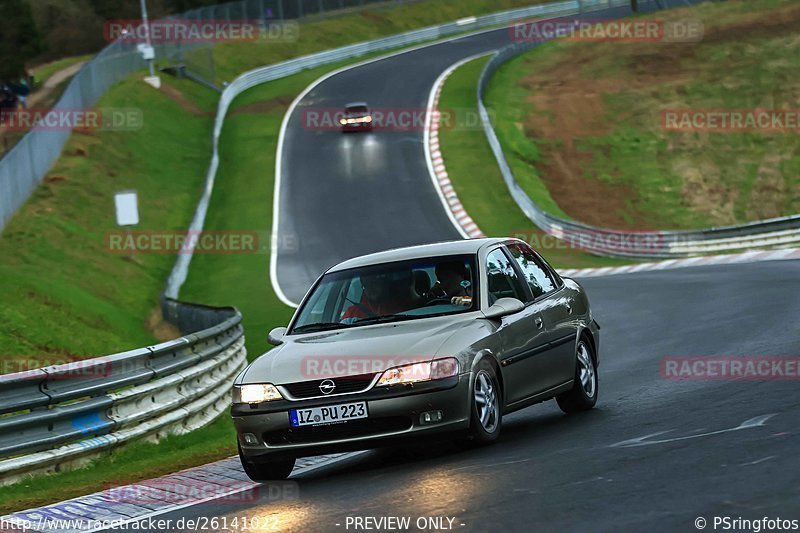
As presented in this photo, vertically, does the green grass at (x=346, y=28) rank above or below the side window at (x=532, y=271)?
below

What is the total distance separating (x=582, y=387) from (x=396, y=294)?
1935 millimetres

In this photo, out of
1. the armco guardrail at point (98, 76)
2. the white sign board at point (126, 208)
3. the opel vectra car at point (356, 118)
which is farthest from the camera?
the opel vectra car at point (356, 118)

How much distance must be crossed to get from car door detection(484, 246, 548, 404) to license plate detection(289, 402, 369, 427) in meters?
1.29

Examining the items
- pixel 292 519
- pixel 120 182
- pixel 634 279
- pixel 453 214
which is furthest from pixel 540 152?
pixel 292 519

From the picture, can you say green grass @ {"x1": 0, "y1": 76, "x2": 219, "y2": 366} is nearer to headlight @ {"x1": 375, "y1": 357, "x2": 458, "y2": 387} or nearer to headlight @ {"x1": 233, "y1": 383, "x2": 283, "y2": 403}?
headlight @ {"x1": 233, "y1": 383, "x2": 283, "y2": 403}

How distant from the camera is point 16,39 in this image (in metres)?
64.3

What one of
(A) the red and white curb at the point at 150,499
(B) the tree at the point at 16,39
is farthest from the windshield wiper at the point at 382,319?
(B) the tree at the point at 16,39

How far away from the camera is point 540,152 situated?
4794 cm

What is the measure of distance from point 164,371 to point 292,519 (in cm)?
576

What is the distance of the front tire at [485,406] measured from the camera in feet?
30.5

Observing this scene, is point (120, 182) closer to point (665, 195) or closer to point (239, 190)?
point (239, 190)

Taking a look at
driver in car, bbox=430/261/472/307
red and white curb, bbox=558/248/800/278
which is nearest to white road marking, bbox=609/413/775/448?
driver in car, bbox=430/261/472/307

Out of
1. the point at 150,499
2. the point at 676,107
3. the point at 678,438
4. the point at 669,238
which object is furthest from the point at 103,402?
the point at 676,107

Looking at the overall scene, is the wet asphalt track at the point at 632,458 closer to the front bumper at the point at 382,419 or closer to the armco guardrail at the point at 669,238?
the front bumper at the point at 382,419
